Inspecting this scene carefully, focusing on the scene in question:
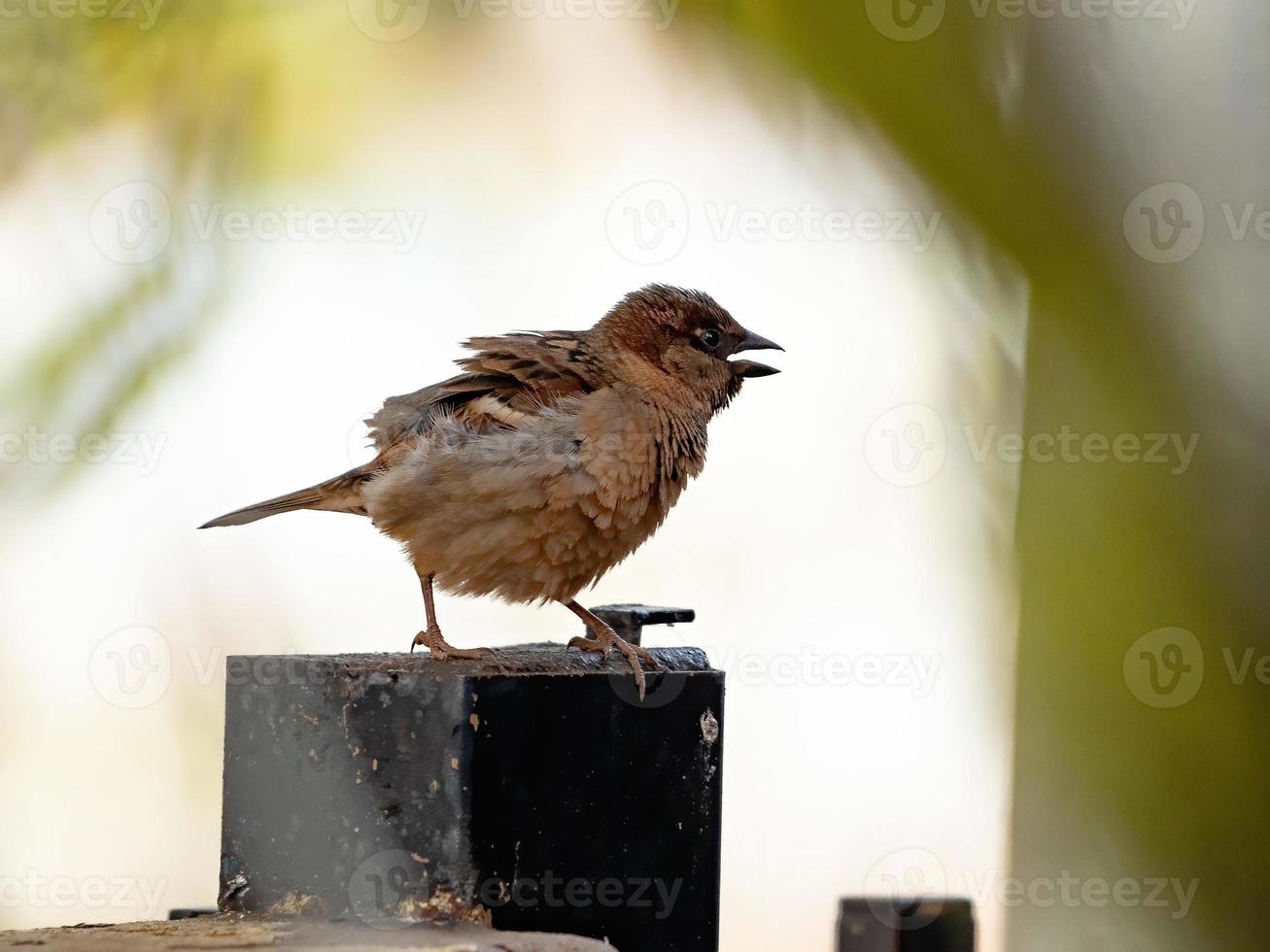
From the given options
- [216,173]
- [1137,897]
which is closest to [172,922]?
[216,173]

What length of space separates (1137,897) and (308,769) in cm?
353

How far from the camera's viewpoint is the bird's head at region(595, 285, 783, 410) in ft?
12.0

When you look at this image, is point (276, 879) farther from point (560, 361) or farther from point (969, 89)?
point (969, 89)

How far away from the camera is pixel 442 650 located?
309 cm

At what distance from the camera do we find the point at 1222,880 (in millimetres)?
4758

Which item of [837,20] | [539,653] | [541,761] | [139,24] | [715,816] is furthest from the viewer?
[139,24]
